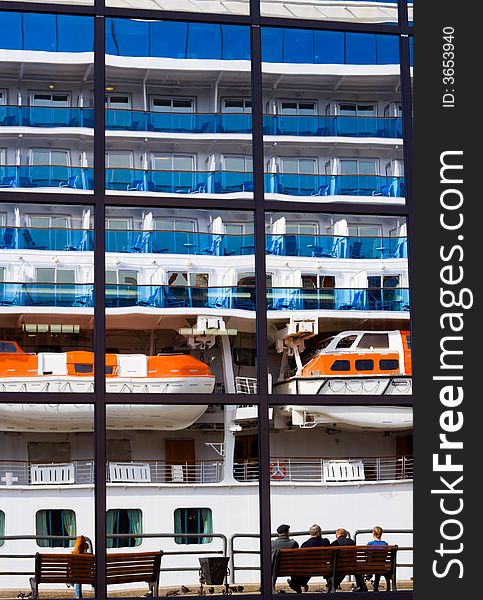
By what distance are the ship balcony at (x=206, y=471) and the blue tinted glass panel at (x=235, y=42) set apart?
4.21 m

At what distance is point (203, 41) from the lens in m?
12.9

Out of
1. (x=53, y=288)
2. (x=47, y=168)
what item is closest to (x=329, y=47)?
(x=47, y=168)

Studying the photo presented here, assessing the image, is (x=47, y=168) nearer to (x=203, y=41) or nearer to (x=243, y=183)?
(x=243, y=183)

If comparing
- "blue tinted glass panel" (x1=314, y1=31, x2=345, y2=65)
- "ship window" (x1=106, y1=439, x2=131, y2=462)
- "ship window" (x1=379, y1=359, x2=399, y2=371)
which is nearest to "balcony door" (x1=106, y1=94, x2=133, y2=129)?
"blue tinted glass panel" (x1=314, y1=31, x2=345, y2=65)

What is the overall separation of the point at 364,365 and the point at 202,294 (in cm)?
181

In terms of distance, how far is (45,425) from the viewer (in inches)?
468

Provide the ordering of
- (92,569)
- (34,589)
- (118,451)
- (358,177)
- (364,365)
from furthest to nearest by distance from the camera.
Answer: (358,177) < (364,365) < (118,451) < (92,569) < (34,589)

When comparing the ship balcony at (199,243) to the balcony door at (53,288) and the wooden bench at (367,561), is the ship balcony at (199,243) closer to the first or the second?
the balcony door at (53,288)

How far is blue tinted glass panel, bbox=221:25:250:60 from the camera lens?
1298cm

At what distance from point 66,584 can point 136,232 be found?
3509 mm

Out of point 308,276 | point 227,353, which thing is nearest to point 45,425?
point 227,353

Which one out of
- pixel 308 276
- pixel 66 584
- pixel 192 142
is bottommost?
pixel 66 584

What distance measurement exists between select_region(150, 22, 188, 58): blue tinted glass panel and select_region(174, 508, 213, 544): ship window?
15.3ft

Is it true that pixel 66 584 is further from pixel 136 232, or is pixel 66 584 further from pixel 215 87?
pixel 215 87
